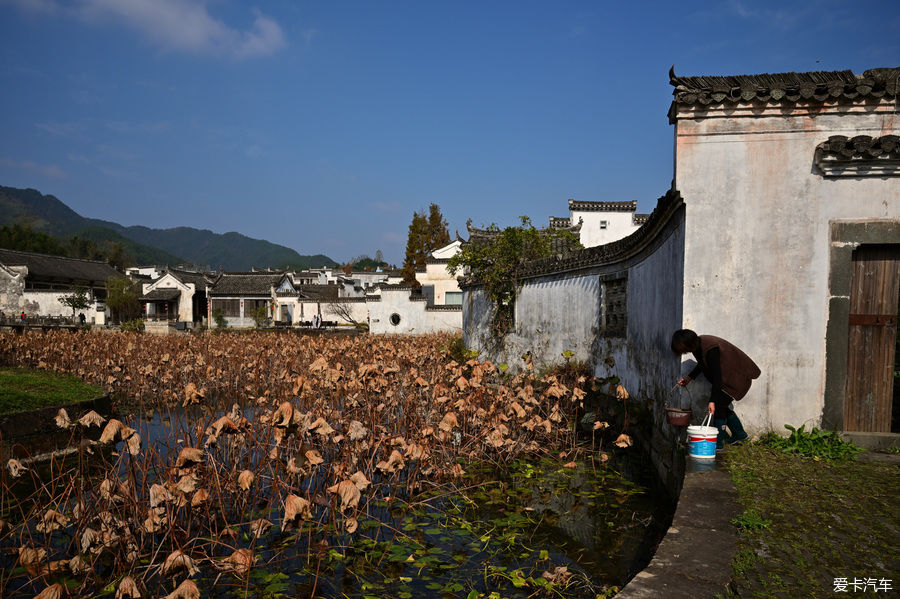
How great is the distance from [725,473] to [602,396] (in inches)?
184

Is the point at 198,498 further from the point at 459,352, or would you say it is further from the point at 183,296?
the point at 183,296

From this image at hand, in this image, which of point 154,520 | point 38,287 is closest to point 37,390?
point 154,520

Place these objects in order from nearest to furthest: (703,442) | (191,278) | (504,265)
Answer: (703,442)
(504,265)
(191,278)

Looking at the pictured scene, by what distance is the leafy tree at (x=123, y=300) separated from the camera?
39812 mm

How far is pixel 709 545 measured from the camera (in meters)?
3.42

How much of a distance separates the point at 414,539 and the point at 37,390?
348 inches

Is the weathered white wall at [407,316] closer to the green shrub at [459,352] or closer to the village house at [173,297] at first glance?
the green shrub at [459,352]

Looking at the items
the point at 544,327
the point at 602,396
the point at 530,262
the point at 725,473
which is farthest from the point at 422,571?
the point at 530,262

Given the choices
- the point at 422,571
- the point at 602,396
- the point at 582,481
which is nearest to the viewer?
the point at 422,571

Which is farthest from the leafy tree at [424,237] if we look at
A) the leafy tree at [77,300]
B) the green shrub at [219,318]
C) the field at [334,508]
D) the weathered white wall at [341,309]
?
the field at [334,508]

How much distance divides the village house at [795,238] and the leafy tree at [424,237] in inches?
1418

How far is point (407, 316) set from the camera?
28.7 meters

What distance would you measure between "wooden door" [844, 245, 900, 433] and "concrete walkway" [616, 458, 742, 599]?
227cm

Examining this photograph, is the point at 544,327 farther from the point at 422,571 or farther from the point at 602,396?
the point at 422,571
